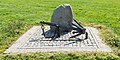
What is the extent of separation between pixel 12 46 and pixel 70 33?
9.34 feet

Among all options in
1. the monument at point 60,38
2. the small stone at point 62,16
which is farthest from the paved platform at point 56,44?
the small stone at point 62,16

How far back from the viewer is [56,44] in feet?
32.8

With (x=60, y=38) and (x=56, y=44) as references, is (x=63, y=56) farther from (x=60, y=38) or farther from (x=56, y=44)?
(x=60, y=38)

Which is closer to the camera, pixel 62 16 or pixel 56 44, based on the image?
pixel 56 44

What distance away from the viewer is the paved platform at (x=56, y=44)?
370 inches

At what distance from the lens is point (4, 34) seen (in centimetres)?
1176

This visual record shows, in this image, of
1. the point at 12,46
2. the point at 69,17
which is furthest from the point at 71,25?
the point at 12,46

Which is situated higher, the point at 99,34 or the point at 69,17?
the point at 69,17

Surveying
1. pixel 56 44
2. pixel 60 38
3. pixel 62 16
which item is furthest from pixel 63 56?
pixel 62 16

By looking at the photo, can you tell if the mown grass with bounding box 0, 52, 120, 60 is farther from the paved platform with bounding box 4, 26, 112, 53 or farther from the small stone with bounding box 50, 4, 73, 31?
the small stone with bounding box 50, 4, 73, 31

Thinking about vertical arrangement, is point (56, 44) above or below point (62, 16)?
below

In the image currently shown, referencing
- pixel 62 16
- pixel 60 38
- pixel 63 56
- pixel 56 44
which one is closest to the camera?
pixel 63 56

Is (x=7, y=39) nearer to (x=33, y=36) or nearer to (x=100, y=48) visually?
(x=33, y=36)

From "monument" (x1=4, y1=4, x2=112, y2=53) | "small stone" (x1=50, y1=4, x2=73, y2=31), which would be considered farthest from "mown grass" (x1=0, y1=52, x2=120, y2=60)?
"small stone" (x1=50, y1=4, x2=73, y2=31)
